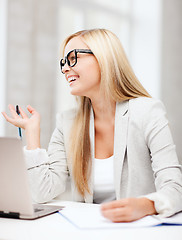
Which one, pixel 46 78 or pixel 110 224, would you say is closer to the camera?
pixel 110 224

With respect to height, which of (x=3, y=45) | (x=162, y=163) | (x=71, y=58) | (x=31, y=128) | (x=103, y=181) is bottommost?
(x=103, y=181)

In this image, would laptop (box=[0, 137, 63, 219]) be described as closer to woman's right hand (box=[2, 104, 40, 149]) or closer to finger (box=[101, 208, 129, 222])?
finger (box=[101, 208, 129, 222])

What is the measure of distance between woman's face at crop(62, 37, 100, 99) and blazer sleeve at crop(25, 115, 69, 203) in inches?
12.0

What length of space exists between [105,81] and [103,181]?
0.46 m

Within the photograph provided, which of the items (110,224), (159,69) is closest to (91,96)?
(110,224)

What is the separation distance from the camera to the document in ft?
2.85

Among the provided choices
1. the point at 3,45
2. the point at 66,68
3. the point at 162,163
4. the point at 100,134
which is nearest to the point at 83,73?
the point at 66,68

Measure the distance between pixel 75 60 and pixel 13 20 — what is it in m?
1.20

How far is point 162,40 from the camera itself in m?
3.71

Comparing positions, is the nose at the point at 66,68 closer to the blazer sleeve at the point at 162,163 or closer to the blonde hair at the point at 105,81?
the blonde hair at the point at 105,81

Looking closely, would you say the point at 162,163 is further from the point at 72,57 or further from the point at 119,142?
the point at 72,57

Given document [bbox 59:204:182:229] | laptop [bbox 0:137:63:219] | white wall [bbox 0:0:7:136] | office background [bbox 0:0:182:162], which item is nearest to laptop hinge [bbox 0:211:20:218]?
laptop [bbox 0:137:63:219]

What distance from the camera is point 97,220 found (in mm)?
916

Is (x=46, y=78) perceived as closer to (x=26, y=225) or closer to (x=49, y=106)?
(x=49, y=106)
